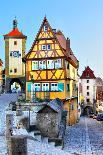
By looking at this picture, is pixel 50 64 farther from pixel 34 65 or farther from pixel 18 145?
pixel 18 145

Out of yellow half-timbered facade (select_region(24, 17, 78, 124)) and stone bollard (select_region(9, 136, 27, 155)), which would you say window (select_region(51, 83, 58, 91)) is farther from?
stone bollard (select_region(9, 136, 27, 155))

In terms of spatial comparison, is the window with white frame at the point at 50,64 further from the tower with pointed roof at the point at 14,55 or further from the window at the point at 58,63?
the tower with pointed roof at the point at 14,55

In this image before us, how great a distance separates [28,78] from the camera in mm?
47656

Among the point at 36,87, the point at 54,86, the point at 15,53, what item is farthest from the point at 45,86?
the point at 15,53

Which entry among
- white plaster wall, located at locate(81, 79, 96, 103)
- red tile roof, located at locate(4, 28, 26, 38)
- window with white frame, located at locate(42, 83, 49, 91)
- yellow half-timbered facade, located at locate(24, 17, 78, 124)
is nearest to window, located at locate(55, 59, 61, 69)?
yellow half-timbered facade, located at locate(24, 17, 78, 124)

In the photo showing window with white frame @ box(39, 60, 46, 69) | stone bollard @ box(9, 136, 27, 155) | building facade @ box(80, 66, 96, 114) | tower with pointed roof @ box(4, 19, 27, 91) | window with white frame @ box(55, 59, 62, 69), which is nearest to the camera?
stone bollard @ box(9, 136, 27, 155)

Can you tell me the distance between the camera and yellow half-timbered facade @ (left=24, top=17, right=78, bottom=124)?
45875 mm

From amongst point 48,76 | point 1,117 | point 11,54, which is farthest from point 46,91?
point 11,54

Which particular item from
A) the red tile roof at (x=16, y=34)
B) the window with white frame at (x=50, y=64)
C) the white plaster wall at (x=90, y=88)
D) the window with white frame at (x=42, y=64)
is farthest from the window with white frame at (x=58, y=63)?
the white plaster wall at (x=90, y=88)

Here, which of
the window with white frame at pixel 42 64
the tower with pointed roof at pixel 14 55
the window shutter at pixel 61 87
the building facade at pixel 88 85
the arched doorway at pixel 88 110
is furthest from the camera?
the building facade at pixel 88 85

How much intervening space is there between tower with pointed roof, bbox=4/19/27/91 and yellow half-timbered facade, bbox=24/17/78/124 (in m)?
28.1

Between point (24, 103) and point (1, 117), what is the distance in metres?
11.4

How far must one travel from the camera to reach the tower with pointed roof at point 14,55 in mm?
74875

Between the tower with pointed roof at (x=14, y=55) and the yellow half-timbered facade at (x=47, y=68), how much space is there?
28.1 meters
